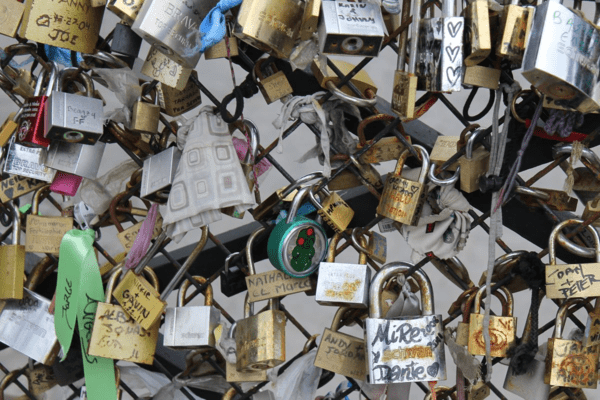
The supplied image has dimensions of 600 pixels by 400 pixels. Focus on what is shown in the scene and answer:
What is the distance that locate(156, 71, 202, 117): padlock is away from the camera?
3.37ft

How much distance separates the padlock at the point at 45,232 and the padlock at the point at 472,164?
0.51 meters

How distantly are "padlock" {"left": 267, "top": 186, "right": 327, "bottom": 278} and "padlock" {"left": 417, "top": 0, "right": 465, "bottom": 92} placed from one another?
20 cm

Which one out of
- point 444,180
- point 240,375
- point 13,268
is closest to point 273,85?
point 444,180

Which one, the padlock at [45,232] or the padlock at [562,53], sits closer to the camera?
the padlock at [562,53]

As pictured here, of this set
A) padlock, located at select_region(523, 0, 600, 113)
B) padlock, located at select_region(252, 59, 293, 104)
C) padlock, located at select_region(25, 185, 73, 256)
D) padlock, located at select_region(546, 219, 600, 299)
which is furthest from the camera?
padlock, located at select_region(25, 185, 73, 256)

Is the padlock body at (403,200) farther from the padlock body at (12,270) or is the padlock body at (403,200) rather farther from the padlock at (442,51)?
the padlock body at (12,270)

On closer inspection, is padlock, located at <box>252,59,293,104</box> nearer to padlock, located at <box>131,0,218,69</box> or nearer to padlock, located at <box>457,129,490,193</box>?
padlock, located at <box>131,0,218,69</box>

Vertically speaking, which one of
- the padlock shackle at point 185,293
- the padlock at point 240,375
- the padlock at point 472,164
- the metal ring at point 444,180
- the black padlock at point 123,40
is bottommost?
the padlock at point 240,375

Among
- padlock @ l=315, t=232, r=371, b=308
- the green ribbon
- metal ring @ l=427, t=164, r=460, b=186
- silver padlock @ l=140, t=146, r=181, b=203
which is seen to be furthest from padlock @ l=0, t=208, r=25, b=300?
metal ring @ l=427, t=164, r=460, b=186

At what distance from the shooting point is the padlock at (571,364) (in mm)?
896

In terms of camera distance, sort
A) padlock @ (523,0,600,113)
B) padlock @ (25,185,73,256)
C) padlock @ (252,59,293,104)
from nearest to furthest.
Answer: padlock @ (523,0,600,113) → padlock @ (252,59,293,104) → padlock @ (25,185,73,256)

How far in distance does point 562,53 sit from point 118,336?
594mm

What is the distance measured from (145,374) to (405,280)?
1.33 ft

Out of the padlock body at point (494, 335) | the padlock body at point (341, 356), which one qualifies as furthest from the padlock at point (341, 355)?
the padlock body at point (494, 335)
